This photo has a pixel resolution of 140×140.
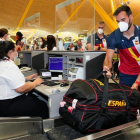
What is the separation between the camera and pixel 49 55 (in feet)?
10.9

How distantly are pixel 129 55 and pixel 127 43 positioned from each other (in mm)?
142

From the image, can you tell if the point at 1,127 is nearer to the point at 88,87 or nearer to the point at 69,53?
the point at 88,87

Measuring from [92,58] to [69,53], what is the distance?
18.1 inches

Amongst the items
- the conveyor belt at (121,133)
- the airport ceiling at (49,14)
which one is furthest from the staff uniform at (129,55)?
the airport ceiling at (49,14)

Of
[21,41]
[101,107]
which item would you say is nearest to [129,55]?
[101,107]

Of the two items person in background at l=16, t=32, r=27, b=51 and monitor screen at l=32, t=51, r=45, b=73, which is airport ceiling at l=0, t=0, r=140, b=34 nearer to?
person in background at l=16, t=32, r=27, b=51

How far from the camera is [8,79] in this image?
1.83m

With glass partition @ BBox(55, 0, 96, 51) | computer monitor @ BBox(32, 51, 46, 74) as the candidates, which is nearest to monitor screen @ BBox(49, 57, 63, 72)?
computer monitor @ BBox(32, 51, 46, 74)

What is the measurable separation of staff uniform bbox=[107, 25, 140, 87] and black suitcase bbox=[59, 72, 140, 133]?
49cm

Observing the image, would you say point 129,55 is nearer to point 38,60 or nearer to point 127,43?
point 127,43

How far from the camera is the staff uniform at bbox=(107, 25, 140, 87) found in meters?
1.90

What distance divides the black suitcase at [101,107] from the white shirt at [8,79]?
2.28 ft

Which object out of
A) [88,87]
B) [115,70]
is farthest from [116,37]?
[115,70]

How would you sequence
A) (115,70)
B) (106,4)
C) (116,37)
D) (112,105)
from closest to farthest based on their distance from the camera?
1. (112,105)
2. (116,37)
3. (115,70)
4. (106,4)
